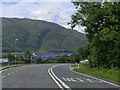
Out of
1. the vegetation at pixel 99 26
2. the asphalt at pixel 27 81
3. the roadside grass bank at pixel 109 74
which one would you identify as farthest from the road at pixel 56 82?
the vegetation at pixel 99 26

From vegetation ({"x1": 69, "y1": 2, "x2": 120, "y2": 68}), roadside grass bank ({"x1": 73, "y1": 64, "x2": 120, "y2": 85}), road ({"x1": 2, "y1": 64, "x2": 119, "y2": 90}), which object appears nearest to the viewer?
road ({"x1": 2, "y1": 64, "x2": 119, "y2": 90})

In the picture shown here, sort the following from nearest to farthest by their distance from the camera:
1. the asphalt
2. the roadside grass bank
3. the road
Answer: the road < the asphalt < the roadside grass bank

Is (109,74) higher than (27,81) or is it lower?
higher

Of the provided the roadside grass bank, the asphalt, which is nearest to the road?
the asphalt

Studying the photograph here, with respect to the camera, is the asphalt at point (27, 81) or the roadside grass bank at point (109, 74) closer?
the asphalt at point (27, 81)

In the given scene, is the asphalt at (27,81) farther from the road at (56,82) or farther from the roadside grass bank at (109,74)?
the roadside grass bank at (109,74)

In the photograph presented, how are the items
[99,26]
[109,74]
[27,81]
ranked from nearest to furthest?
[27,81], [109,74], [99,26]

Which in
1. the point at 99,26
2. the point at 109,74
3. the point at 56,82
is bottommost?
the point at 56,82

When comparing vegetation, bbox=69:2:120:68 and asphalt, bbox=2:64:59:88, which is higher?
vegetation, bbox=69:2:120:68

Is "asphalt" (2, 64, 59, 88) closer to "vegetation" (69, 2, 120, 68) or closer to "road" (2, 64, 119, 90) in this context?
"road" (2, 64, 119, 90)

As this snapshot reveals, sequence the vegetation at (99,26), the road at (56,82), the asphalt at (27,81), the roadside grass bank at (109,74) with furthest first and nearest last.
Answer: the vegetation at (99,26), the roadside grass bank at (109,74), the asphalt at (27,81), the road at (56,82)

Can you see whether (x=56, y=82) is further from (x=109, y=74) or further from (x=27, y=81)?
Answer: (x=109, y=74)

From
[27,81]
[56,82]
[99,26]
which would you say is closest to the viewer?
[56,82]

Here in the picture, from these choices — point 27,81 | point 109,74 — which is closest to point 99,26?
point 109,74
